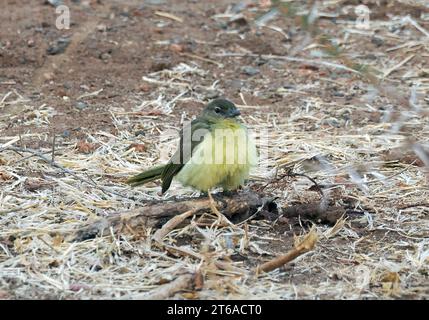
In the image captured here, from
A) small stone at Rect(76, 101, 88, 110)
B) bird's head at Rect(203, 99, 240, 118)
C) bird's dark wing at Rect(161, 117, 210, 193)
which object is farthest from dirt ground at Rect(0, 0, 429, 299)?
bird's head at Rect(203, 99, 240, 118)

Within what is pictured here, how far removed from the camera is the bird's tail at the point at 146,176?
6.25 metres

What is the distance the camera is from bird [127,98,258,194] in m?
5.79

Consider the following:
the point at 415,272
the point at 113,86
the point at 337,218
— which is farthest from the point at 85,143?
the point at 415,272

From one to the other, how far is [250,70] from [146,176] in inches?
132

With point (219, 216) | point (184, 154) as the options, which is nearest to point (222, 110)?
point (184, 154)

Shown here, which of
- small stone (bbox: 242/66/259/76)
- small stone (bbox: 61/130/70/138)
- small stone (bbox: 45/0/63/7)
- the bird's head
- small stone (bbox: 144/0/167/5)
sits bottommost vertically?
small stone (bbox: 242/66/259/76)

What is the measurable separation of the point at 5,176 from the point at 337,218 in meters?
2.56

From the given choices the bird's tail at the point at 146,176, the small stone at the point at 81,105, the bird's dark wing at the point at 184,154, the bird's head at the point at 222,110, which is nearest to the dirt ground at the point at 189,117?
the small stone at the point at 81,105

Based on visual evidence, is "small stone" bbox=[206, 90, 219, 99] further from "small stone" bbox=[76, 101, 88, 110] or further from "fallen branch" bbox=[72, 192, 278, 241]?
"fallen branch" bbox=[72, 192, 278, 241]

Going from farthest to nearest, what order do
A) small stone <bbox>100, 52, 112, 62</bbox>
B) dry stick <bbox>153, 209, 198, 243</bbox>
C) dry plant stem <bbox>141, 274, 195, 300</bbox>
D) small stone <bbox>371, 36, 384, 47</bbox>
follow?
small stone <bbox>371, 36, 384, 47</bbox>, small stone <bbox>100, 52, 112, 62</bbox>, dry stick <bbox>153, 209, 198, 243</bbox>, dry plant stem <bbox>141, 274, 195, 300</bbox>

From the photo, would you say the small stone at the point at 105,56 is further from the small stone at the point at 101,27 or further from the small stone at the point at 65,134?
the small stone at the point at 65,134

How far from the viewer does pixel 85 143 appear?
7.35 metres

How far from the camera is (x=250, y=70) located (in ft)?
30.5

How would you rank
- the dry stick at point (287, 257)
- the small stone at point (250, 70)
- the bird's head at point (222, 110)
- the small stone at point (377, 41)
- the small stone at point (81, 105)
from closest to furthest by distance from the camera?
the dry stick at point (287, 257) < the bird's head at point (222, 110) < the small stone at point (81, 105) < the small stone at point (250, 70) < the small stone at point (377, 41)
